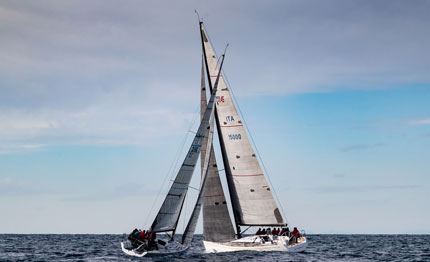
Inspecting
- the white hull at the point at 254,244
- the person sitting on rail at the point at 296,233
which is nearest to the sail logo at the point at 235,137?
the white hull at the point at 254,244

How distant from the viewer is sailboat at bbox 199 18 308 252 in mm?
37594

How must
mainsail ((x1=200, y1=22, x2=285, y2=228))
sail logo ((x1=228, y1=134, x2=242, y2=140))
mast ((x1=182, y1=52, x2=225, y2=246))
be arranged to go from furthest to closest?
sail logo ((x1=228, y1=134, x2=242, y2=140)), mainsail ((x1=200, y1=22, x2=285, y2=228)), mast ((x1=182, y1=52, x2=225, y2=246))

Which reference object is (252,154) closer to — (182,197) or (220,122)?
(220,122)

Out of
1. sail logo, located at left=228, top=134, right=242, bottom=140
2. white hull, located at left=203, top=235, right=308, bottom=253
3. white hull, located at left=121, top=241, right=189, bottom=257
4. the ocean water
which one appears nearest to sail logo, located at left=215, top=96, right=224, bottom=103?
sail logo, located at left=228, top=134, right=242, bottom=140

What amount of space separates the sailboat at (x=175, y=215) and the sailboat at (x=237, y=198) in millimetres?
974

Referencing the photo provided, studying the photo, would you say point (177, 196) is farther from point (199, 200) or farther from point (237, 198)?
point (237, 198)

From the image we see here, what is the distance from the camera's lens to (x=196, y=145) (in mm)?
38219

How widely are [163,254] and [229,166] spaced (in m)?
8.17

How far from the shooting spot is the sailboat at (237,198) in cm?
3759

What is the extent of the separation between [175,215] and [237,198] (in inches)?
195

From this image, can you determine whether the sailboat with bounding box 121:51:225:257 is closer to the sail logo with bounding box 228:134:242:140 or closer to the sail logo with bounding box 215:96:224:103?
the sail logo with bounding box 215:96:224:103

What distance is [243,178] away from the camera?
38688 millimetres

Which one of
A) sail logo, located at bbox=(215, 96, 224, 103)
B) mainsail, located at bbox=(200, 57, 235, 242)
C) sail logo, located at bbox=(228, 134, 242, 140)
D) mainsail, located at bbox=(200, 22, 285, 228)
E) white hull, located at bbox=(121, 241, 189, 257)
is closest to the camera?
white hull, located at bbox=(121, 241, 189, 257)

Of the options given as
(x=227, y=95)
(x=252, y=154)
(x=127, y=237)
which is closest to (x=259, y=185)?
(x=252, y=154)
